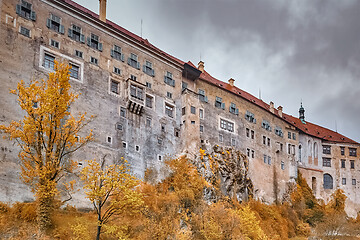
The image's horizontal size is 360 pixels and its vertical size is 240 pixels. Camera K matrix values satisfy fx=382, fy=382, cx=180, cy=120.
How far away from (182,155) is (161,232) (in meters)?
14.2

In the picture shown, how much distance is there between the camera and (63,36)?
35.6 m

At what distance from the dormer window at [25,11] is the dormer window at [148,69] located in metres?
12.8

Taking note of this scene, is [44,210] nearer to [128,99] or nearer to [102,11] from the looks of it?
[128,99]

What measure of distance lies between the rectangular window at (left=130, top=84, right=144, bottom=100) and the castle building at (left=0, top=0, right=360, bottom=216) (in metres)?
0.11

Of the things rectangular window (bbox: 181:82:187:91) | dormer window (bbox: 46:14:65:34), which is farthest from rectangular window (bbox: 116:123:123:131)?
rectangular window (bbox: 181:82:187:91)

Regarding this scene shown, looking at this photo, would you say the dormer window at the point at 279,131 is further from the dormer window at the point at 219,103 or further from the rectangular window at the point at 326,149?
the dormer window at the point at 219,103

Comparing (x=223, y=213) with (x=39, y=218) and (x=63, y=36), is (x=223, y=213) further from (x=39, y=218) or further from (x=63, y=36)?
(x=63, y=36)

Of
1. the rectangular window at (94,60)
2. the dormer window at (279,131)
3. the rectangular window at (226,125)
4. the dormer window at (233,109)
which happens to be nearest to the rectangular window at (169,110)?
the rectangular window at (226,125)

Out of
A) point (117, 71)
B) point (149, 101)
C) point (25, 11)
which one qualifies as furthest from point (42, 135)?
point (149, 101)

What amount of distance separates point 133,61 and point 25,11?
12.0 m

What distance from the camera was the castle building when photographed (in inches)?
1264

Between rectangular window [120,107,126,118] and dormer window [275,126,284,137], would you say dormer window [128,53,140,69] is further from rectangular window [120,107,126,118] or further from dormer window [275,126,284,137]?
dormer window [275,126,284,137]

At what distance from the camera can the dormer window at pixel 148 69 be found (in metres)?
42.3

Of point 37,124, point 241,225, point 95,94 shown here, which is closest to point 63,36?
point 95,94
